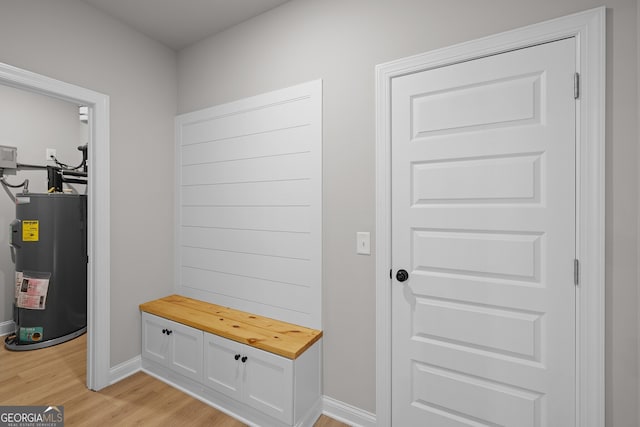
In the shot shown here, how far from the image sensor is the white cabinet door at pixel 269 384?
64.2 inches

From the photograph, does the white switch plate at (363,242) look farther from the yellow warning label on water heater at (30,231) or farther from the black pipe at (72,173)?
the black pipe at (72,173)

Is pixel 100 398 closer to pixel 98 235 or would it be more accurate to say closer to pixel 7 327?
pixel 98 235

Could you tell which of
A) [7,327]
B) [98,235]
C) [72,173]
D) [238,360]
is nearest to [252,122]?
[98,235]

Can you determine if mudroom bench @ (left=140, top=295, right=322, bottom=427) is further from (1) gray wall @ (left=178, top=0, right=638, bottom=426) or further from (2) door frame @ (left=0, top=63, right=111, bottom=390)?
(2) door frame @ (left=0, top=63, right=111, bottom=390)

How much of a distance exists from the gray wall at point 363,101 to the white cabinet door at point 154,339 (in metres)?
1.26

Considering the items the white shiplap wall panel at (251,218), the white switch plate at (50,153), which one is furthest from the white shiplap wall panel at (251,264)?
the white switch plate at (50,153)

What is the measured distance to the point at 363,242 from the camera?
5.64 feet

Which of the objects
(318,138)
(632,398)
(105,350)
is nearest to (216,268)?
(105,350)

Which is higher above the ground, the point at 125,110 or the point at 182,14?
the point at 182,14

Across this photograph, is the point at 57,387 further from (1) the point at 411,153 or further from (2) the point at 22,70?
(1) the point at 411,153

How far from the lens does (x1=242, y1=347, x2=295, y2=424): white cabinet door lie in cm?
163

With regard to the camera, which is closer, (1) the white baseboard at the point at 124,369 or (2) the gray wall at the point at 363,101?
(2) the gray wall at the point at 363,101

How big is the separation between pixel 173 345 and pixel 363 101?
7.03 feet

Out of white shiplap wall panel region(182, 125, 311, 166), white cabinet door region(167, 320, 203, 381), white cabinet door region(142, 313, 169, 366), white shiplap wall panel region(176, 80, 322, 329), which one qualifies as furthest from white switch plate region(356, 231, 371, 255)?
white cabinet door region(142, 313, 169, 366)
